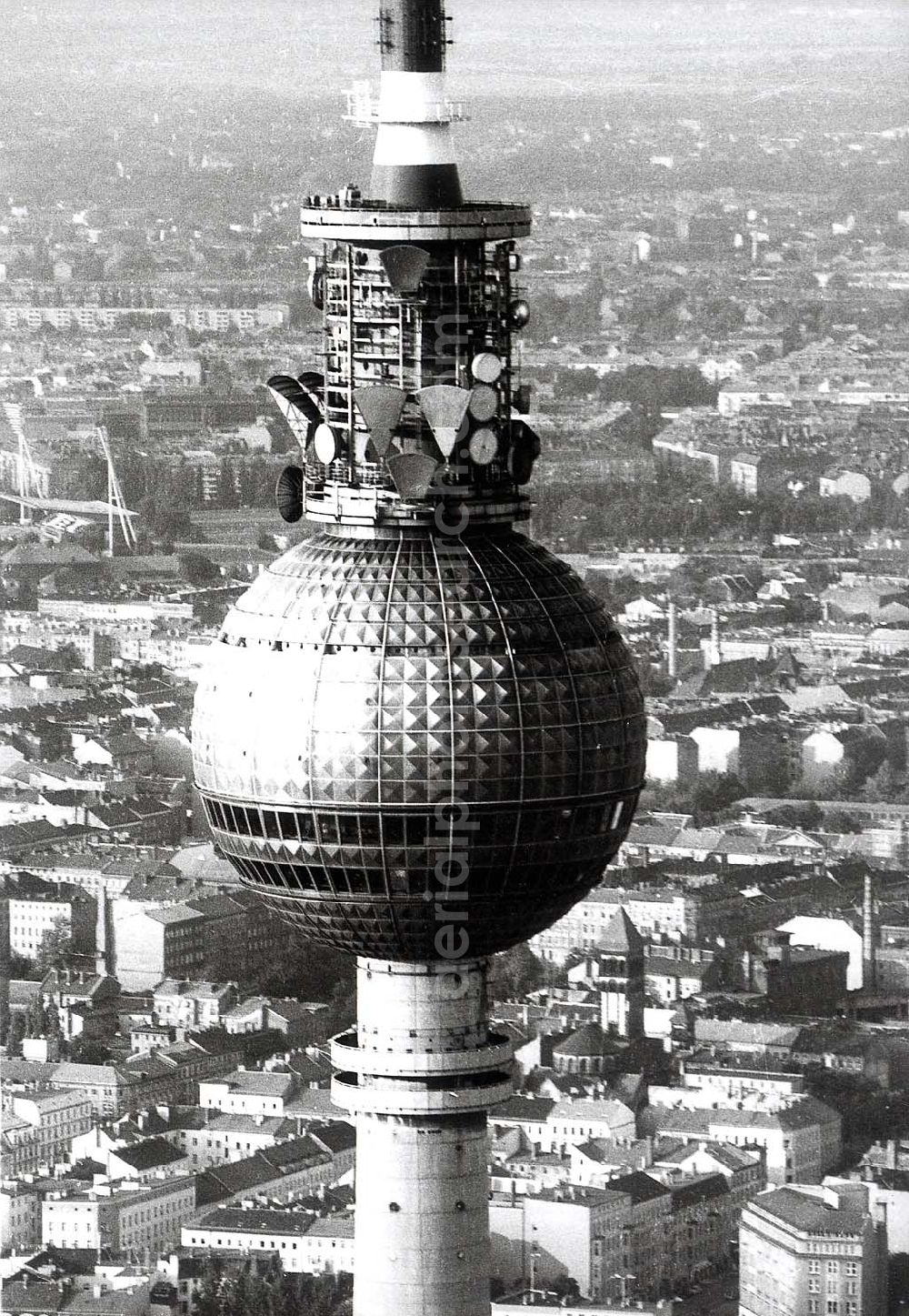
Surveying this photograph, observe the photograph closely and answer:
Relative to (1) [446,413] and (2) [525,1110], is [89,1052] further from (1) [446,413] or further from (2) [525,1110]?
(1) [446,413]

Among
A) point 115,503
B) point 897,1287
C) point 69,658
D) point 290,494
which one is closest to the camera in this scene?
point 290,494

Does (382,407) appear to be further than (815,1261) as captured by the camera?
No

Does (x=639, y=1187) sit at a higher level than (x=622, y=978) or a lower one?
higher

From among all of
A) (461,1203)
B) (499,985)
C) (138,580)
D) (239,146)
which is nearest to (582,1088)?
(499,985)

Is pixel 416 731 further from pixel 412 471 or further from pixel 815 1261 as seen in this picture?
pixel 815 1261

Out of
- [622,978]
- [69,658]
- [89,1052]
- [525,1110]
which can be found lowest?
[89,1052]

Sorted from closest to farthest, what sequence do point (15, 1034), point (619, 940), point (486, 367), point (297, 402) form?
point (486, 367), point (297, 402), point (15, 1034), point (619, 940)

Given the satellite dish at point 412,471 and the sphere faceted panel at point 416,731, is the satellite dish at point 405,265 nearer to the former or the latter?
the satellite dish at point 412,471

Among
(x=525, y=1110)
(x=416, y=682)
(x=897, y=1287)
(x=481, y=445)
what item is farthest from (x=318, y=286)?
(x=525, y=1110)
